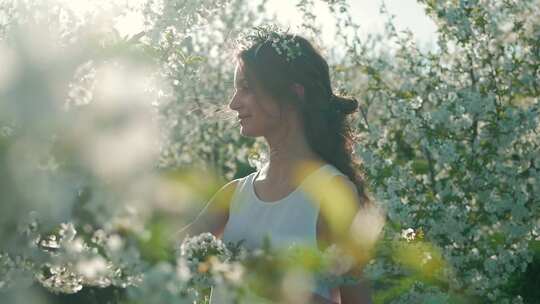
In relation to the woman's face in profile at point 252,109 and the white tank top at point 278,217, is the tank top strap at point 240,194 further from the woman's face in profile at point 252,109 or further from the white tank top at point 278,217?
the woman's face in profile at point 252,109

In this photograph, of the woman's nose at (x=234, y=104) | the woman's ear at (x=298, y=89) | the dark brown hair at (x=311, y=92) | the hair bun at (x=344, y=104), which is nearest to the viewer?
the woman's nose at (x=234, y=104)

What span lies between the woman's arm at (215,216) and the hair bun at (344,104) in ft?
1.72

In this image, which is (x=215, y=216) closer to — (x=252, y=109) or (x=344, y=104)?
(x=252, y=109)

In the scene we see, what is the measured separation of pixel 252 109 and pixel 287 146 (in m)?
0.30

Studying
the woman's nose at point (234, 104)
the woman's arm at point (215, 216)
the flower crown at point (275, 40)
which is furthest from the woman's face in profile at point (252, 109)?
the woman's arm at point (215, 216)

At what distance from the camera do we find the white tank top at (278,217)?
2.94 meters

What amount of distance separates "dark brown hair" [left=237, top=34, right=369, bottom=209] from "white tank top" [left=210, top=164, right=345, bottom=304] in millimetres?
126

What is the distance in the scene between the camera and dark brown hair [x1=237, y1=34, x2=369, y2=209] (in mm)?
3025

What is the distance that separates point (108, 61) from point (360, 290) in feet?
5.34

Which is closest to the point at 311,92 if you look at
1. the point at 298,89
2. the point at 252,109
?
the point at 298,89

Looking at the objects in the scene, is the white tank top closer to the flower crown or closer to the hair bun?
the hair bun

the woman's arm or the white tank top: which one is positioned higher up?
the white tank top

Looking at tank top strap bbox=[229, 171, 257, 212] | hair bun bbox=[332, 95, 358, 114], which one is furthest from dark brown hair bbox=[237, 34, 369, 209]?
tank top strap bbox=[229, 171, 257, 212]

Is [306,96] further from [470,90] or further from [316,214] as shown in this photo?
[470,90]
